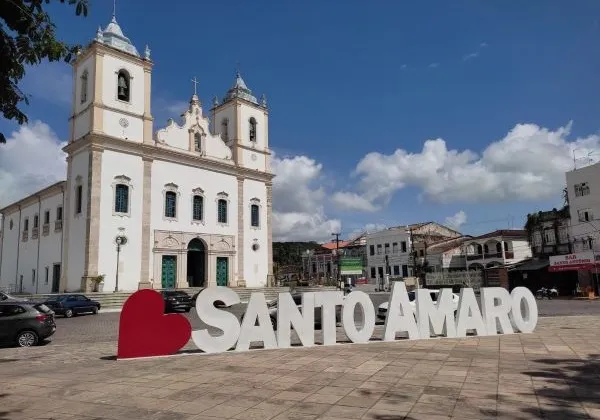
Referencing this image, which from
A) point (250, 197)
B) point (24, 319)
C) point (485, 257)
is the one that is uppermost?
point (250, 197)

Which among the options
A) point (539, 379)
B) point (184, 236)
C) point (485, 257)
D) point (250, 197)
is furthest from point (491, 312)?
point (485, 257)

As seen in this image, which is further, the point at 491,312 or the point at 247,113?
the point at 247,113

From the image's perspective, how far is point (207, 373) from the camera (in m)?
8.28

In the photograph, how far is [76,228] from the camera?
30.9 m

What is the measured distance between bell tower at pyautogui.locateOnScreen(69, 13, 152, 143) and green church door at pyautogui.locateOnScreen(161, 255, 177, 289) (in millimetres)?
8002

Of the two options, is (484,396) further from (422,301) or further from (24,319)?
(24,319)

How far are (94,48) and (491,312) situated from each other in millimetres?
28672

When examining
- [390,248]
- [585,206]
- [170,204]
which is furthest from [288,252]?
[585,206]

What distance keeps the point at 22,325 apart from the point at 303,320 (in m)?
7.71

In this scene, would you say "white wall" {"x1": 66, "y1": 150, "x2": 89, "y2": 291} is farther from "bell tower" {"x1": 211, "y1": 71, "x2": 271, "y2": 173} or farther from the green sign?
the green sign

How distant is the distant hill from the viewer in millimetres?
92125

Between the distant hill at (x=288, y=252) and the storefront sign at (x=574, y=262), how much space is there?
54.6 m

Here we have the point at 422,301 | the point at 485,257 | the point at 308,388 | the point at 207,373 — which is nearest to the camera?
the point at 308,388

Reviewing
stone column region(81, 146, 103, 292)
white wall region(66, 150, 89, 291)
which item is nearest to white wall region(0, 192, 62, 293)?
white wall region(66, 150, 89, 291)
